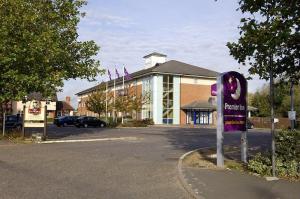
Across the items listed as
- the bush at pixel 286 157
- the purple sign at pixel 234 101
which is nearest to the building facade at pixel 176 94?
the purple sign at pixel 234 101

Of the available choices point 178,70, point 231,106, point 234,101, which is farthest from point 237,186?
point 178,70

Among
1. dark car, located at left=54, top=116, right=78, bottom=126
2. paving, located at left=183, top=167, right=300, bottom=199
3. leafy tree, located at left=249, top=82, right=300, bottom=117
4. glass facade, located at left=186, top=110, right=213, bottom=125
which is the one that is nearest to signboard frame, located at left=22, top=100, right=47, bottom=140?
paving, located at left=183, top=167, right=300, bottom=199

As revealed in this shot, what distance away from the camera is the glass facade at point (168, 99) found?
69.8 m

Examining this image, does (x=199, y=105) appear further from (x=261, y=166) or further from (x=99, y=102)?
(x=261, y=166)

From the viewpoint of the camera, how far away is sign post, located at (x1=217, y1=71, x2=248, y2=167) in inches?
563

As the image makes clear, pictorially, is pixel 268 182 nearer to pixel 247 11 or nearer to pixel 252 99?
pixel 247 11

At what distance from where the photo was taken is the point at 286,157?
12055 millimetres

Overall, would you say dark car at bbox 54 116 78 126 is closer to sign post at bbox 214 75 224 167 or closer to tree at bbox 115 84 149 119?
tree at bbox 115 84 149 119

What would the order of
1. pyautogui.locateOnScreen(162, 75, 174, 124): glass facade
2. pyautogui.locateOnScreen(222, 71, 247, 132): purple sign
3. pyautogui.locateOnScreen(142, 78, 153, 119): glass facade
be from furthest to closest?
pyautogui.locateOnScreen(142, 78, 153, 119): glass facade → pyautogui.locateOnScreen(162, 75, 174, 124): glass facade → pyautogui.locateOnScreen(222, 71, 247, 132): purple sign

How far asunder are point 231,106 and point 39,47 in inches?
465

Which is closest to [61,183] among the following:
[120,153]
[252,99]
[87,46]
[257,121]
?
[120,153]

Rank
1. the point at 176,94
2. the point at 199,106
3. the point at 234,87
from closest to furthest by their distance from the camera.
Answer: the point at 234,87, the point at 199,106, the point at 176,94

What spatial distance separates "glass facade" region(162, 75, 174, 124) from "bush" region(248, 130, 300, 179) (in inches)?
2250

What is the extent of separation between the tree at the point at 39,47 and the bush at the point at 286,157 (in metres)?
14.3
